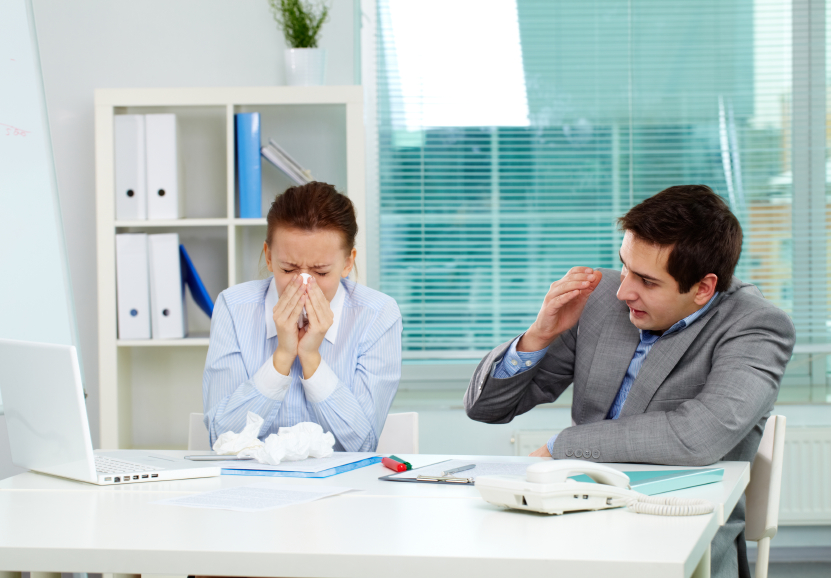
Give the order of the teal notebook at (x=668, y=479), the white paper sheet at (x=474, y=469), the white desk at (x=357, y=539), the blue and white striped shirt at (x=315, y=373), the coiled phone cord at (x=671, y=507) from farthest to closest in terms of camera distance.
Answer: the blue and white striped shirt at (x=315, y=373) → the white paper sheet at (x=474, y=469) → the teal notebook at (x=668, y=479) → the coiled phone cord at (x=671, y=507) → the white desk at (x=357, y=539)

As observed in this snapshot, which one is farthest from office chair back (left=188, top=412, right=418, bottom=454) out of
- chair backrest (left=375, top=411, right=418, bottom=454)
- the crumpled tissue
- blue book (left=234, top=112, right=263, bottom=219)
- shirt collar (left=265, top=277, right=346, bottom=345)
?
blue book (left=234, top=112, right=263, bottom=219)

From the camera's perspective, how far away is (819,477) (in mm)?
2680

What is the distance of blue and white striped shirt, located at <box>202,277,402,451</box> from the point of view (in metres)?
1.55

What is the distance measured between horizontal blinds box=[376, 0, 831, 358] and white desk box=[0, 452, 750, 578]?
1.83 metres

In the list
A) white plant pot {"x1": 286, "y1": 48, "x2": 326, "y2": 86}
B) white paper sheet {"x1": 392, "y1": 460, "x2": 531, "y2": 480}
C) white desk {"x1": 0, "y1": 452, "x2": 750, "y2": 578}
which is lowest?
white paper sheet {"x1": 392, "y1": 460, "x2": 531, "y2": 480}

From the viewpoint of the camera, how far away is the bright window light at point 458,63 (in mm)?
2852

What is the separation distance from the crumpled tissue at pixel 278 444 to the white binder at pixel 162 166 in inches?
47.6

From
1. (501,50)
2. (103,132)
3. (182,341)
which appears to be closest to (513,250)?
(501,50)

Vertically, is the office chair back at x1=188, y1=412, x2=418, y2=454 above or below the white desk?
below

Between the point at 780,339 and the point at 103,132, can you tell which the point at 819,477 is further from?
the point at 103,132

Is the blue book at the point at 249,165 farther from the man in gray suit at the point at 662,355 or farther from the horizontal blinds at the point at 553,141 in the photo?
the man in gray suit at the point at 662,355

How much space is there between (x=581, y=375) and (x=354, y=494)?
707 millimetres

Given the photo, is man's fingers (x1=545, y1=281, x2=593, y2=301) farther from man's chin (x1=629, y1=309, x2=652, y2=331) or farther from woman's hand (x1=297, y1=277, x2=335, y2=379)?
woman's hand (x1=297, y1=277, x2=335, y2=379)

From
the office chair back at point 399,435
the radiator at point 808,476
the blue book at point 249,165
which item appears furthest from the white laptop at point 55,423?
the radiator at point 808,476
